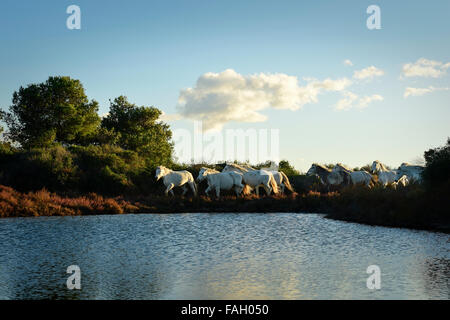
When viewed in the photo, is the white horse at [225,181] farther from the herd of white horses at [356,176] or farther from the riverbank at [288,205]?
the herd of white horses at [356,176]

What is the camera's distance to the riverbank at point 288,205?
21.4 metres

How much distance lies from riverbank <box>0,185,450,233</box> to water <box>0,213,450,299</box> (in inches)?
85.5

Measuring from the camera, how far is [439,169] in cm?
2203

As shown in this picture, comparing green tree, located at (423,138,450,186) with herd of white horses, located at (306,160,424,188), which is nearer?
green tree, located at (423,138,450,186)

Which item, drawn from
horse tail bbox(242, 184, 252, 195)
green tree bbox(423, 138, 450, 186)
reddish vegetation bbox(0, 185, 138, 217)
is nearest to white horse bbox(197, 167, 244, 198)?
horse tail bbox(242, 184, 252, 195)

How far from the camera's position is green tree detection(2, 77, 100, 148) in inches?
1925

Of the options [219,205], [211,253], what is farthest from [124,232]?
[219,205]

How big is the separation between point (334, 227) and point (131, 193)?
17.3 metres

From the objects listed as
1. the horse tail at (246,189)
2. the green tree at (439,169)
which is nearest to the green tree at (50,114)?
the horse tail at (246,189)

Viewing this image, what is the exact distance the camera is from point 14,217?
24.5 m

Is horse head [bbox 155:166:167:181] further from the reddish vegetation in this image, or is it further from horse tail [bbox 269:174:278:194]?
horse tail [bbox 269:174:278:194]

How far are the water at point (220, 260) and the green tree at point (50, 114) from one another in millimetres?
29207

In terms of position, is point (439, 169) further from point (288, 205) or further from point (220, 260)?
point (220, 260)

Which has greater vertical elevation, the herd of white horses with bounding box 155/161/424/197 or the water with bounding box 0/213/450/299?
the herd of white horses with bounding box 155/161/424/197
